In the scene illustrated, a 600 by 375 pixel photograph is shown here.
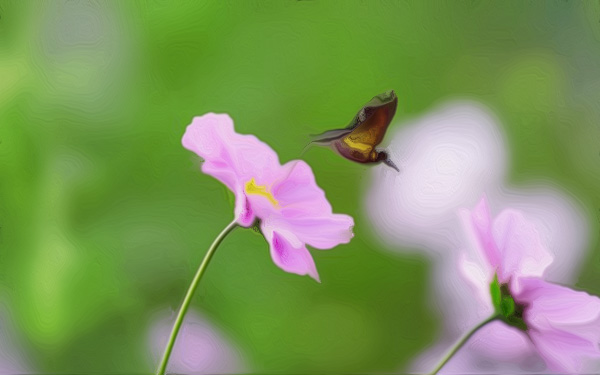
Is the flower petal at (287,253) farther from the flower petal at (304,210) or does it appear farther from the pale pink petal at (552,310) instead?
the pale pink petal at (552,310)

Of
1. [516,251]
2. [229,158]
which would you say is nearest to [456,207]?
[516,251]

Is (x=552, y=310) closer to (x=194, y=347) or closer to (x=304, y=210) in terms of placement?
(x=304, y=210)

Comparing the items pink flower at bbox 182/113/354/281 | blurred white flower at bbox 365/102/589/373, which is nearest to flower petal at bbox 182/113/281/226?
pink flower at bbox 182/113/354/281

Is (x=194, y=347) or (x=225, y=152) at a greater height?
(x=225, y=152)

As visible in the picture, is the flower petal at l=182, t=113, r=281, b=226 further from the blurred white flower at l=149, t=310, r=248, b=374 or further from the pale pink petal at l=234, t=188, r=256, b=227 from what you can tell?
the blurred white flower at l=149, t=310, r=248, b=374

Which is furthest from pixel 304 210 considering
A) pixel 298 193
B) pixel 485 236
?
pixel 485 236

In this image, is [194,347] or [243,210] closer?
[243,210]

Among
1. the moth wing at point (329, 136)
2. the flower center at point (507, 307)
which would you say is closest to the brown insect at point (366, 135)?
the moth wing at point (329, 136)
